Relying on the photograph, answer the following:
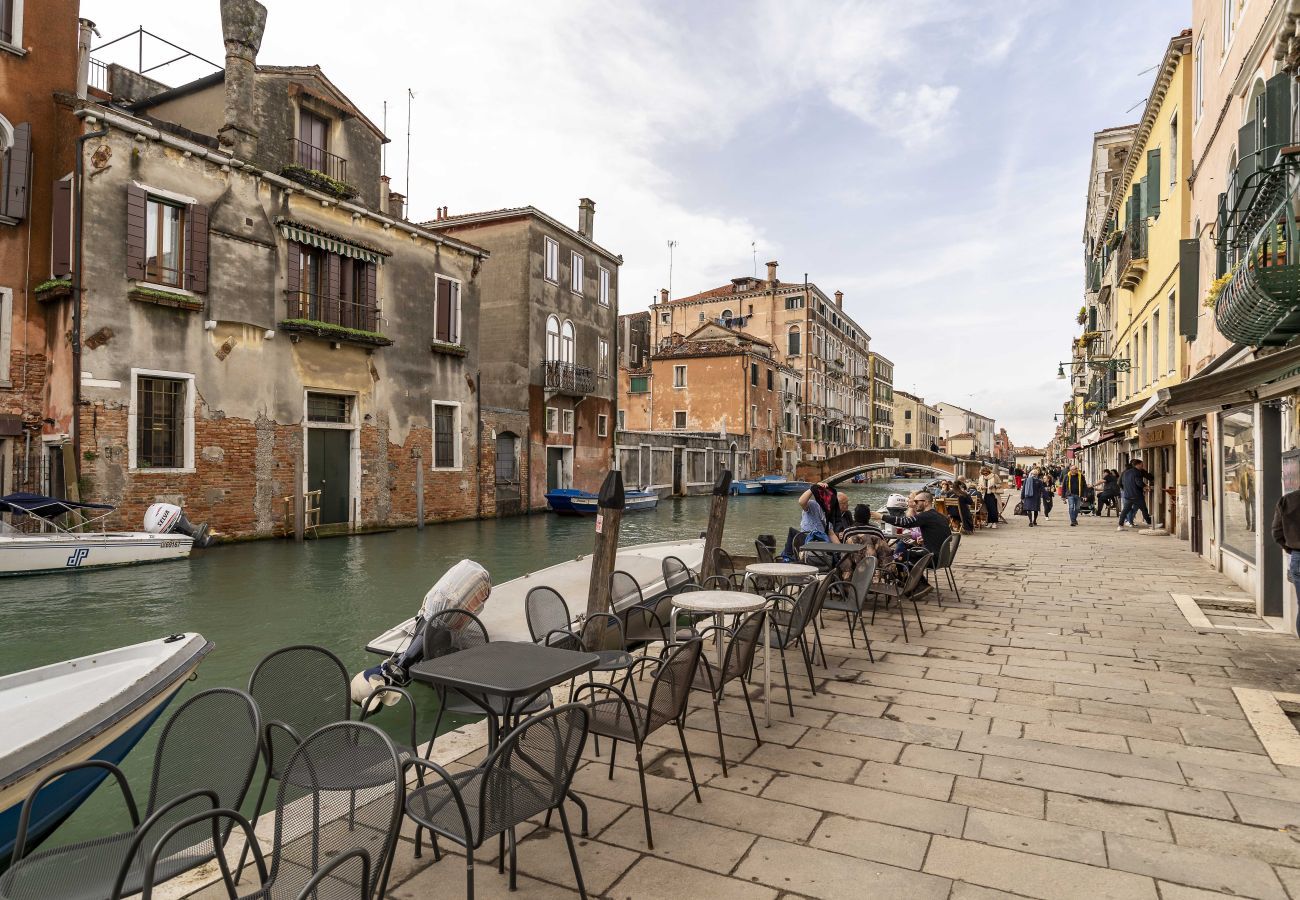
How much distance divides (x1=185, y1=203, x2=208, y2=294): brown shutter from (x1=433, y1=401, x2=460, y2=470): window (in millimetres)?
6705

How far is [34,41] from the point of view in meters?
13.8

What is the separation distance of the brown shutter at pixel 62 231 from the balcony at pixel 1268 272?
16.5 m

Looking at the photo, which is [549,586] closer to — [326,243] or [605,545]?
[605,545]

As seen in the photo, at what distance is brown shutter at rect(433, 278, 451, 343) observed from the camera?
20781mm

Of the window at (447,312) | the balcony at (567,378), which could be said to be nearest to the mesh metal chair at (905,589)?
the window at (447,312)

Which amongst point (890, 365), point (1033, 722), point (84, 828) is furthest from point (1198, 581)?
point (890, 365)

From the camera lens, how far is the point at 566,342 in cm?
2728

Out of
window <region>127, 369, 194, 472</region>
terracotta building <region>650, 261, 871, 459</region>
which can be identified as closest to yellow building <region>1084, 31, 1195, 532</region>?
window <region>127, 369, 194, 472</region>

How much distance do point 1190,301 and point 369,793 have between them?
11.8 m

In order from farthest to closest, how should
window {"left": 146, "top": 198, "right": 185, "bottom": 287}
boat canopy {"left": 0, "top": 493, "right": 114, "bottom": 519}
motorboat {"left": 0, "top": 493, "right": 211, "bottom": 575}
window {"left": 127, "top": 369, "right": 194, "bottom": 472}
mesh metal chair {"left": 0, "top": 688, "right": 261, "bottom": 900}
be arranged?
window {"left": 146, "top": 198, "right": 185, "bottom": 287}, window {"left": 127, "top": 369, "right": 194, "bottom": 472}, boat canopy {"left": 0, "top": 493, "right": 114, "bottom": 519}, motorboat {"left": 0, "top": 493, "right": 211, "bottom": 575}, mesh metal chair {"left": 0, "top": 688, "right": 261, "bottom": 900}

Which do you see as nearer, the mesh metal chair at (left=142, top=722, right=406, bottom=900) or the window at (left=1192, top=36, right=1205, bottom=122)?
the mesh metal chair at (left=142, top=722, right=406, bottom=900)

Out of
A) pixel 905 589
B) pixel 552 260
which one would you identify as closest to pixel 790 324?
pixel 552 260

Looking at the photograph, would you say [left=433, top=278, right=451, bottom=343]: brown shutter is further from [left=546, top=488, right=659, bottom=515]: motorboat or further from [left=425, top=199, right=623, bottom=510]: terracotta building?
[left=546, top=488, right=659, bottom=515]: motorboat

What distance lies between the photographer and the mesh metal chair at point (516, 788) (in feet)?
7.82
